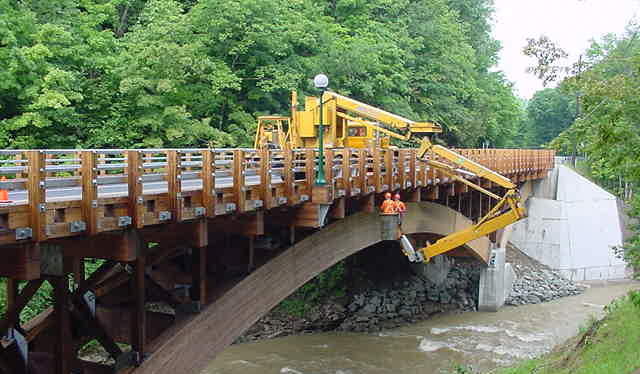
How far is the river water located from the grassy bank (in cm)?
797

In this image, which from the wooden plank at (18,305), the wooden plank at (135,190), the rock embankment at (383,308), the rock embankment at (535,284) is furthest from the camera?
the rock embankment at (535,284)

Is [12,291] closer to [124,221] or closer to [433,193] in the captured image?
[124,221]

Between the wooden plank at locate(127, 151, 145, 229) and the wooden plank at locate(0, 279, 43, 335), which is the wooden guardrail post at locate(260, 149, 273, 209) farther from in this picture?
the wooden plank at locate(0, 279, 43, 335)

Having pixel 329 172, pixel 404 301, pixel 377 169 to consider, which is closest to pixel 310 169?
pixel 329 172

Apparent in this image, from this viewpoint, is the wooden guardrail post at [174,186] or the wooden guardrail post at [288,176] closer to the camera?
the wooden guardrail post at [174,186]

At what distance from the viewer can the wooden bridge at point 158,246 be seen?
7680 millimetres

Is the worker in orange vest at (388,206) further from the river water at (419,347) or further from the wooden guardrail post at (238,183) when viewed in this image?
the wooden guardrail post at (238,183)

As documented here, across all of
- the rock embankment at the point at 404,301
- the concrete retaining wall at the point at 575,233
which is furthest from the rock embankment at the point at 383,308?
the concrete retaining wall at the point at 575,233

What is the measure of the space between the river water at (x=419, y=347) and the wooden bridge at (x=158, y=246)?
6566mm

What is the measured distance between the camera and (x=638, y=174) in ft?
33.0

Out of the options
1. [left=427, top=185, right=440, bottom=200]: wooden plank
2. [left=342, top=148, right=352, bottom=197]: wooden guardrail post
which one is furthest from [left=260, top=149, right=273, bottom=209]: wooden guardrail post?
[left=427, top=185, right=440, bottom=200]: wooden plank

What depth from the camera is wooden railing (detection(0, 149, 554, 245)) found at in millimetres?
7023

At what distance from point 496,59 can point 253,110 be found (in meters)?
43.4

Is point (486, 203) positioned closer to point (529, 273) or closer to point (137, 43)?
point (529, 273)
